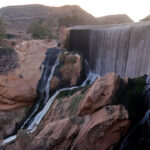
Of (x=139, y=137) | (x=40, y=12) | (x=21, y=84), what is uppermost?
(x=40, y=12)

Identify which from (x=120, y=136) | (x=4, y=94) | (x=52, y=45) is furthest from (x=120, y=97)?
(x=52, y=45)

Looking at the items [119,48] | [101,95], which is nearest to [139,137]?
[101,95]

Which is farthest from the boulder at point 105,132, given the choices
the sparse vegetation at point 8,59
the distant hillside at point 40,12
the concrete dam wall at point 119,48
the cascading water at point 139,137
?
the distant hillside at point 40,12

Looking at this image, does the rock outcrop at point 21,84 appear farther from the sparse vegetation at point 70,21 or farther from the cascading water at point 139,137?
the sparse vegetation at point 70,21

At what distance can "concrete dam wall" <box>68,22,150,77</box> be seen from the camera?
6512 mm

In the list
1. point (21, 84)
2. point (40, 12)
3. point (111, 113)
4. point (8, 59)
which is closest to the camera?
point (111, 113)

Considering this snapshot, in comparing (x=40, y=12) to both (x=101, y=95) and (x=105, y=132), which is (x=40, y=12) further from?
(x=105, y=132)

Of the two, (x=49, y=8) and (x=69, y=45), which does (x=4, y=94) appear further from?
(x=49, y=8)

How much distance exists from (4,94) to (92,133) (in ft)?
23.7

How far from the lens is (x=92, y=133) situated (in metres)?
3.96

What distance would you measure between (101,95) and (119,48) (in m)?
4.06

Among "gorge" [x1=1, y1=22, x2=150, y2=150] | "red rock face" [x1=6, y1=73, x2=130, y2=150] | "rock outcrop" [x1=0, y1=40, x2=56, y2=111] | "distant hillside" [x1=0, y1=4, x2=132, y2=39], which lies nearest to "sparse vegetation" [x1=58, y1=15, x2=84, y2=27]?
"distant hillside" [x1=0, y1=4, x2=132, y2=39]

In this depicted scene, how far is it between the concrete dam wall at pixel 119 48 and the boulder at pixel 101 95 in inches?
69.5

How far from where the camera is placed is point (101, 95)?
15.5 feet
